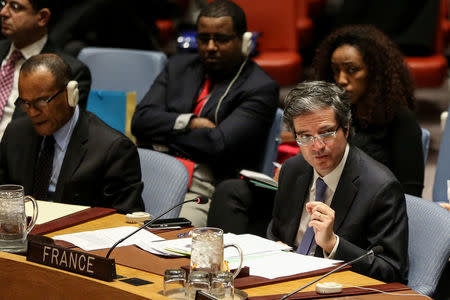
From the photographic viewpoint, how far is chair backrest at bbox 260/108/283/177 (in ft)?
13.1

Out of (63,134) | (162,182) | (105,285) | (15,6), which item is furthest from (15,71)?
(105,285)

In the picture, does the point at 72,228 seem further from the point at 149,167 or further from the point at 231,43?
the point at 231,43

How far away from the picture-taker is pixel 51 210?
9.58ft

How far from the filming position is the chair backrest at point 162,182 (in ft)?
10.4

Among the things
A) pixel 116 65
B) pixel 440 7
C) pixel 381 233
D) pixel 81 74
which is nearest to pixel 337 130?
pixel 381 233

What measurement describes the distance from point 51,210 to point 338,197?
108 centimetres

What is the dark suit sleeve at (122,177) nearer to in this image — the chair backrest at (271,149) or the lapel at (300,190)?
the lapel at (300,190)

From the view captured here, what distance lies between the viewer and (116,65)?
5086mm

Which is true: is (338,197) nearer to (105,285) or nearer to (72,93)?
(105,285)

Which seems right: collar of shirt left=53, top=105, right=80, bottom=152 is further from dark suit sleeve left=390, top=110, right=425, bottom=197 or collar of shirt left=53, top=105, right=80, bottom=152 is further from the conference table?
dark suit sleeve left=390, top=110, right=425, bottom=197

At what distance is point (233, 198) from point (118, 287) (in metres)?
1.72

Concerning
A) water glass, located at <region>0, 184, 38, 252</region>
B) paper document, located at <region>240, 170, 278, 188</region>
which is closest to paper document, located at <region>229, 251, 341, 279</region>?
water glass, located at <region>0, 184, 38, 252</region>

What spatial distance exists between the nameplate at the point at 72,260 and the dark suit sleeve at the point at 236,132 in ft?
5.95

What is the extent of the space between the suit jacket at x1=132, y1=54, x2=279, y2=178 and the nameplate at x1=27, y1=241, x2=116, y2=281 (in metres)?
1.82
